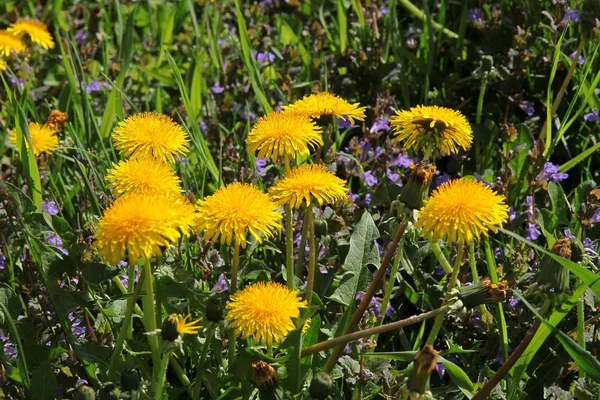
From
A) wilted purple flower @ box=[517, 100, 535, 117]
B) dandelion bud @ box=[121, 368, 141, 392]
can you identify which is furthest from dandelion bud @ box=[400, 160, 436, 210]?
wilted purple flower @ box=[517, 100, 535, 117]

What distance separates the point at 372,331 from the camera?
161cm

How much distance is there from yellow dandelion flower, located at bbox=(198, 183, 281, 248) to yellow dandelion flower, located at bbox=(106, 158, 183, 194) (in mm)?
95

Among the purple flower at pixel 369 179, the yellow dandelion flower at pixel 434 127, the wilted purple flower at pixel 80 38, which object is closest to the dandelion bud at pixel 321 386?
the yellow dandelion flower at pixel 434 127

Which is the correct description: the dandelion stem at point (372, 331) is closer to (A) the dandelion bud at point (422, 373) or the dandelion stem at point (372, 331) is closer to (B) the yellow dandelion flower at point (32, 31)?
(A) the dandelion bud at point (422, 373)

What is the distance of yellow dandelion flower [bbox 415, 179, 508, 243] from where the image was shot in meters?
1.53

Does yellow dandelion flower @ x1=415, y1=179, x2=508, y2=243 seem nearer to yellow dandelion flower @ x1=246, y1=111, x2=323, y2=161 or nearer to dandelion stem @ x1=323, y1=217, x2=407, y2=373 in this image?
dandelion stem @ x1=323, y1=217, x2=407, y2=373

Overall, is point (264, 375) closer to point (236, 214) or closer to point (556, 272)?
point (236, 214)

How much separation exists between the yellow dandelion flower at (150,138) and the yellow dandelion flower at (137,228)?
30cm

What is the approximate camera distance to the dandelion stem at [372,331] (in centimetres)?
160

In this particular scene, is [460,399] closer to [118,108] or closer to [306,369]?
[306,369]

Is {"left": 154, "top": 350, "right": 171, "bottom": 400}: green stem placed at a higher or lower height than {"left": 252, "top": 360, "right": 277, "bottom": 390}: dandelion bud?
higher

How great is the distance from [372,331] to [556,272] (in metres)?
0.36

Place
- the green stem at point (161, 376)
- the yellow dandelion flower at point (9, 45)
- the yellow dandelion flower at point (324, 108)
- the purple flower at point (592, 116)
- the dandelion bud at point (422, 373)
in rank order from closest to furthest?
the dandelion bud at point (422, 373)
the green stem at point (161, 376)
the yellow dandelion flower at point (324, 108)
the purple flower at point (592, 116)
the yellow dandelion flower at point (9, 45)

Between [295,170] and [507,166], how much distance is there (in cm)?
98
